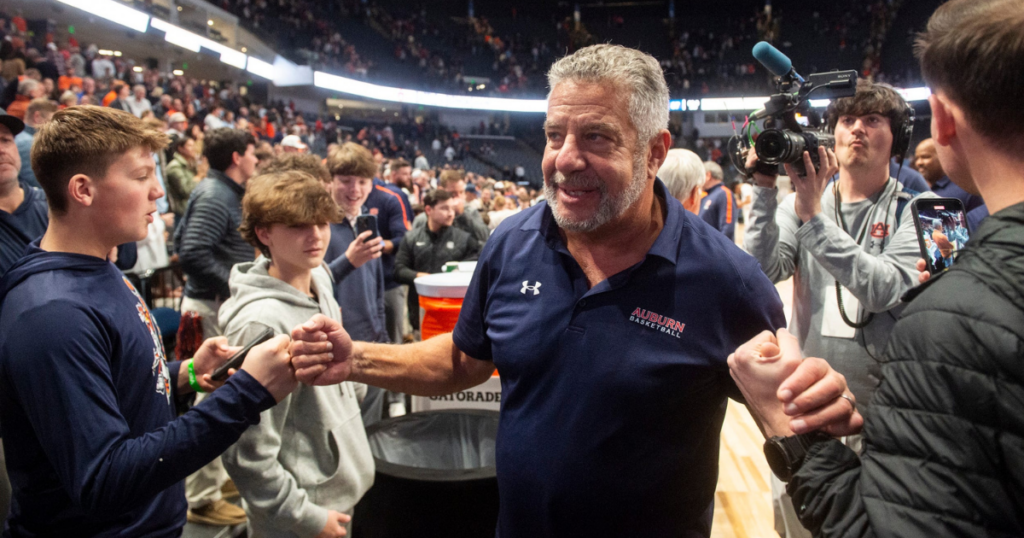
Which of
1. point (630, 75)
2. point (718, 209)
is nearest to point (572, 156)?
point (630, 75)

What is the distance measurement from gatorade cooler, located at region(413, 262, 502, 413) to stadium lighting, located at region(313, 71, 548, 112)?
23.4 metres

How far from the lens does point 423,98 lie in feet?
95.3

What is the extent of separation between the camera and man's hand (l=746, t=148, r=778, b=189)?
2.05m

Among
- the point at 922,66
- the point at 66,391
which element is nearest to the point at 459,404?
the point at 66,391

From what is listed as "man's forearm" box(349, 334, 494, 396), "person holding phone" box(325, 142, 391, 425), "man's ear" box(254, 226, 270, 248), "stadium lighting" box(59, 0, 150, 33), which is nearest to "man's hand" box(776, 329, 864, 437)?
"man's forearm" box(349, 334, 494, 396)

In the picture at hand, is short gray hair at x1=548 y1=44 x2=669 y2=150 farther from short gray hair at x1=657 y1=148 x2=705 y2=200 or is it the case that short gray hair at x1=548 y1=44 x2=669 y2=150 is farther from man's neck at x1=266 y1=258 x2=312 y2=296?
short gray hair at x1=657 y1=148 x2=705 y2=200

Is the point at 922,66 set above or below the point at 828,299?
above

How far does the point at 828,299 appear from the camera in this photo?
2.23 m

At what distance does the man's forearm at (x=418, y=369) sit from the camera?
5.43 ft

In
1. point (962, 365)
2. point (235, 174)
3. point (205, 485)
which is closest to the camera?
point (962, 365)

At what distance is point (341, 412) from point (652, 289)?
119 cm

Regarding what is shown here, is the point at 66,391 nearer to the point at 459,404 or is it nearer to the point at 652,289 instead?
the point at 652,289

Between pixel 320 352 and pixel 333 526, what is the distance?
66cm

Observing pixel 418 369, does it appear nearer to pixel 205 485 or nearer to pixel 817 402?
pixel 817 402
